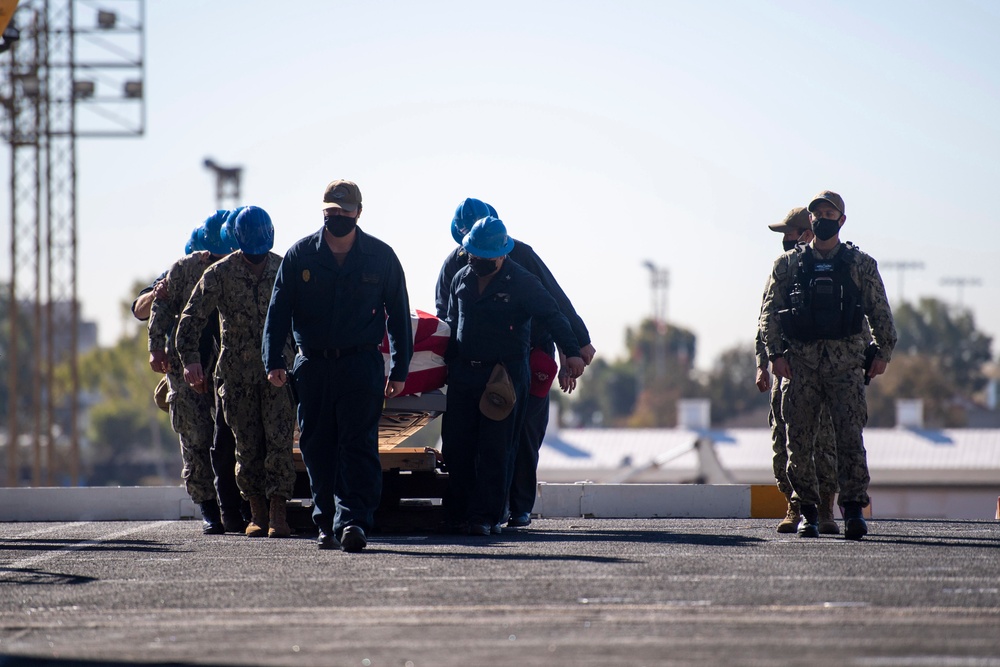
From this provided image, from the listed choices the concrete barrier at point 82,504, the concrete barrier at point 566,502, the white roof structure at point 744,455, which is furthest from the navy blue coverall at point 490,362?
the white roof structure at point 744,455

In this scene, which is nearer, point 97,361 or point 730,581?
point 730,581

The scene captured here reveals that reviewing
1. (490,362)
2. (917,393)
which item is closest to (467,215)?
(490,362)

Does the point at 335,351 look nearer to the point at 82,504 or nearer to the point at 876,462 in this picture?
the point at 82,504

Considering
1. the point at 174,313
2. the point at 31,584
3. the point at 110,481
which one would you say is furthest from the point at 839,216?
the point at 110,481

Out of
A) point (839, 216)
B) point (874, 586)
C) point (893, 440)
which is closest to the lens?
point (874, 586)

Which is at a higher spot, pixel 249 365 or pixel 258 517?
pixel 249 365

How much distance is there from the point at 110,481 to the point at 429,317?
10164 cm

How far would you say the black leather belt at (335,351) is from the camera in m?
8.60

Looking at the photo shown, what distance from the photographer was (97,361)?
357ft

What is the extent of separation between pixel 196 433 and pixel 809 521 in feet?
13.2

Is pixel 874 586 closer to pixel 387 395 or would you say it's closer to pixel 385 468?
pixel 387 395

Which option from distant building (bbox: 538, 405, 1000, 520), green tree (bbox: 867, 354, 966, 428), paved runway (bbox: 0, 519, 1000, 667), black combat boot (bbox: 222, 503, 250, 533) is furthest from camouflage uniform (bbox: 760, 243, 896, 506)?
green tree (bbox: 867, 354, 966, 428)

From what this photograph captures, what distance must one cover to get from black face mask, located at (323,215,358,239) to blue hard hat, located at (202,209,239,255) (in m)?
2.11

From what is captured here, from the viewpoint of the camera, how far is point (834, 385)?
30.9 feet
